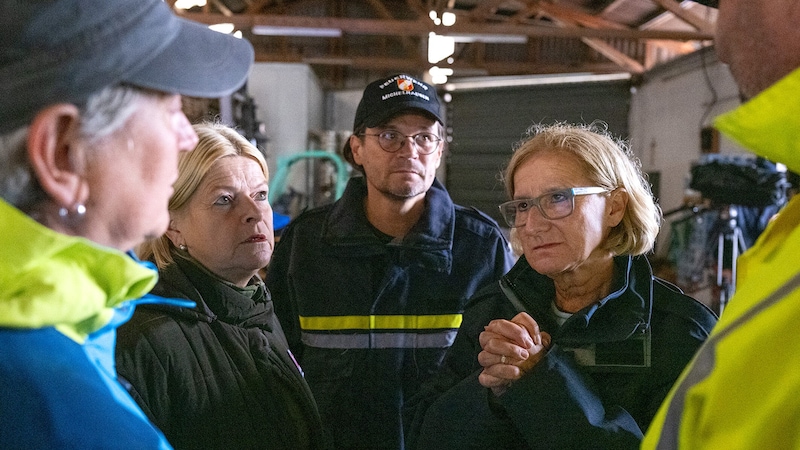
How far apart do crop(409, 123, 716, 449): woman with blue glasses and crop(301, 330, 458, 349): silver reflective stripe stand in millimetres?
277

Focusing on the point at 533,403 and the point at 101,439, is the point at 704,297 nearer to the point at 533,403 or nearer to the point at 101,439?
the point at 533,403

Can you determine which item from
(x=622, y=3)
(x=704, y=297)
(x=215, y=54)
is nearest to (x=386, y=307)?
A: (x=215, y=54)

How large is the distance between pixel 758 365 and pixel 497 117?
13.0m

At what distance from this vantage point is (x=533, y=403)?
1.35 m

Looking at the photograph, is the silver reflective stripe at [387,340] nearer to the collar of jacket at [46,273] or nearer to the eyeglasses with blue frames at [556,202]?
the eyeglasses with blue frames at [556,202]

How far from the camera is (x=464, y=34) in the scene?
33.1 feet

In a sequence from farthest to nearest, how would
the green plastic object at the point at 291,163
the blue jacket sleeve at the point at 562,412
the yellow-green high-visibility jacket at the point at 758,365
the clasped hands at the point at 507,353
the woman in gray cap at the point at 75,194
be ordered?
1. the green plastic object at the point at 291,163
2. the clasped hands at the point at 507,353
3. the blue jacket sleeve at the point at 562,412
4. the woman in gray cap at the point at 75,194
5. the yellow-green high-visibility jacket at the point at 758,365

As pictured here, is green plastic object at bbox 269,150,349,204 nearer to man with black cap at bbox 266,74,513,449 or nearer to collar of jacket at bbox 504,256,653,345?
man with black cap at bbox 266,74,513,449

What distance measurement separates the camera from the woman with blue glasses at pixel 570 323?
53.6 inches

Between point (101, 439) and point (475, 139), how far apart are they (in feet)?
43.0

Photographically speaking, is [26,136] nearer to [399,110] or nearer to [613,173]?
[613,173]

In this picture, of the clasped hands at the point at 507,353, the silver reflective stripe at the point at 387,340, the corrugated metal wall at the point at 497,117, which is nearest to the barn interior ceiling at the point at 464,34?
the corrugated metal wall at the point at 497,117

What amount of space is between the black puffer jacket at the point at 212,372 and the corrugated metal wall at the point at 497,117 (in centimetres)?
1112

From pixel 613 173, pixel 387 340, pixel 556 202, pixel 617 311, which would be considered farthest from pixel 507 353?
pixel 387 340
